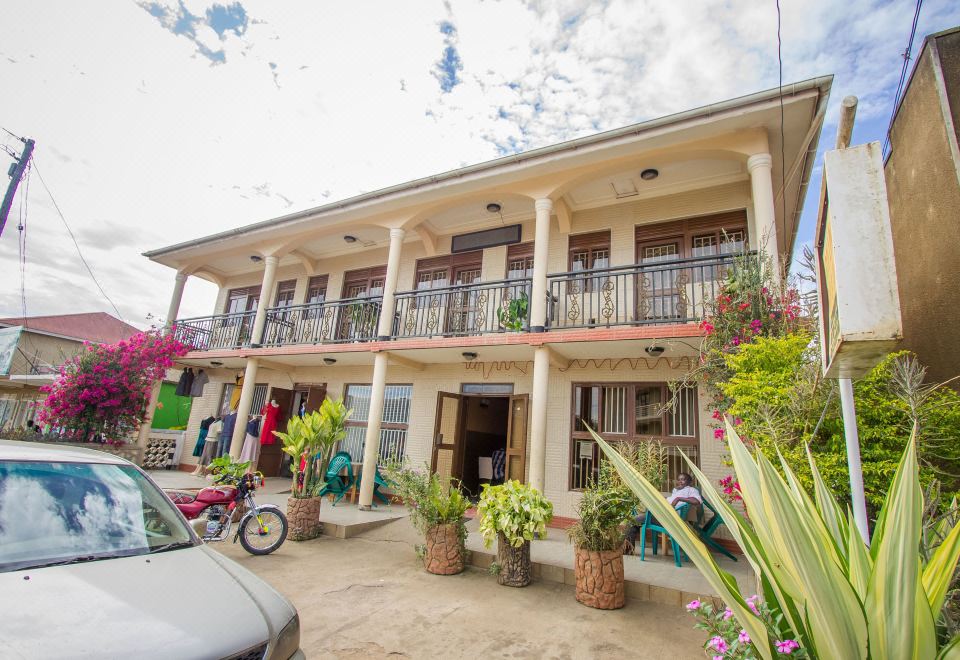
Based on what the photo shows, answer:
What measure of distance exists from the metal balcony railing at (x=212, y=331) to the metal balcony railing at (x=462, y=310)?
4.54m

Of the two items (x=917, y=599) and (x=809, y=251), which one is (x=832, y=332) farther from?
(x=809, y=251)

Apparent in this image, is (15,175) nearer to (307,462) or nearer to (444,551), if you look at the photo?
(307,462)

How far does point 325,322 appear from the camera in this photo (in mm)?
10398

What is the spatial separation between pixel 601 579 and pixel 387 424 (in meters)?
6.16

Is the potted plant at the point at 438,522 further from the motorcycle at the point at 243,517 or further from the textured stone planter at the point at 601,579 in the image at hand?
the motorcycle at the point at 243,517

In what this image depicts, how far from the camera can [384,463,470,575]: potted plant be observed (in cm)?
494

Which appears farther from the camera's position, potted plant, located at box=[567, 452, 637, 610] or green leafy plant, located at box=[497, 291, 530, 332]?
green leafy plant, located at box=[497, 291, 530, 332]

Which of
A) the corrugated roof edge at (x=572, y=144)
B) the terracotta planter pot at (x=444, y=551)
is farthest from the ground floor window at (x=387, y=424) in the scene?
the terracotta planter pot at (x=444, y=551)

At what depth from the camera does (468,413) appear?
9344mm

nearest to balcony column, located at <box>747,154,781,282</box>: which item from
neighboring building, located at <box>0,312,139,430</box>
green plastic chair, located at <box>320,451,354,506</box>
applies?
green plastic chair, located at <box>320,451,354,506</box>

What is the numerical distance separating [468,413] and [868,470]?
6841 mm

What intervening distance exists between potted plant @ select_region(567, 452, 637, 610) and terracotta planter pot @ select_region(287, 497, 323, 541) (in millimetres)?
3658

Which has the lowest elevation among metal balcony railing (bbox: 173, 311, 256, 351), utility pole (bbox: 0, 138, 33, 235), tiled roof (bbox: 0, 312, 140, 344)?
metal balcony railing (bbox: 173, 311, 256, 351)

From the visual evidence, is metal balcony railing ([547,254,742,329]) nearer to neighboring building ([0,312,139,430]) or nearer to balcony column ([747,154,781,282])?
balcony column ([747,154,781,282])
